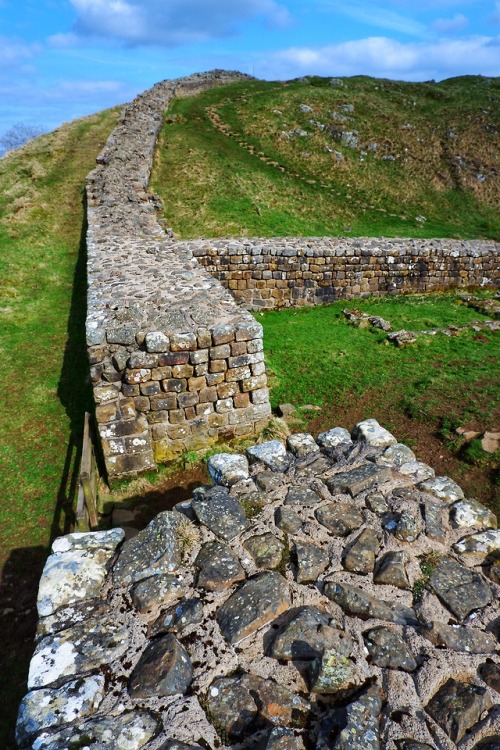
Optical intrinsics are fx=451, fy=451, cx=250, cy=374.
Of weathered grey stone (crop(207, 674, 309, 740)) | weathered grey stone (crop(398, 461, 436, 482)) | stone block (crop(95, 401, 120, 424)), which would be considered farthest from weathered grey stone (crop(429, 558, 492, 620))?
stone block (crop(95, 401, 120, 424))

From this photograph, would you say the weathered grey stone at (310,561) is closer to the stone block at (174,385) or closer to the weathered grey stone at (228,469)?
the weathered grey stone at (228,469)

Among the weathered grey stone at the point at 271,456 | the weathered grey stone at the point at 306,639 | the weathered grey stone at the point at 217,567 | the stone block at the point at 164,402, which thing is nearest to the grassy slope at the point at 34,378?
the stone block at the point at 164,402

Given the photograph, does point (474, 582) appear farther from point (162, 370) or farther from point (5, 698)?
point (162, 370)

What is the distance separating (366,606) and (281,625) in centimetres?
57

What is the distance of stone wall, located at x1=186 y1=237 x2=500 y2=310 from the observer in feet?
46.1

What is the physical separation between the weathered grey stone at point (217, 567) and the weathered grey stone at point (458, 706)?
132 centimetres

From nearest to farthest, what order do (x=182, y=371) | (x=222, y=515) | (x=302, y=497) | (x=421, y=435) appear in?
(x=222, y=515)
(x=302, y=497)
(x=182, y=371)
(x=421, y=435)

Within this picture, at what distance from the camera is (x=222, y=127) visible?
28.6 meters

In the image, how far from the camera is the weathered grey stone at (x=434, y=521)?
3.41 m

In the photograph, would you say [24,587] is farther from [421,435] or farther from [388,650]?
[421,435]

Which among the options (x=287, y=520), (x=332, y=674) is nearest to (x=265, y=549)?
(x=287, y=520)

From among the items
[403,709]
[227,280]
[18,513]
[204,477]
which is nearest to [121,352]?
[204,477]

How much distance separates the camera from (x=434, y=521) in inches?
139

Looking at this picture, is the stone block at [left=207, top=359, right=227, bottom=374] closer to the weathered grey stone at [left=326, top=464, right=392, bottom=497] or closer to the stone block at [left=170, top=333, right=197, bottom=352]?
the stone block at [left=170, top=333, right=197, bottom=352]
